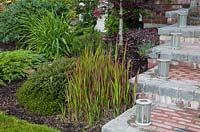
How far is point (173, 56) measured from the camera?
4293mm

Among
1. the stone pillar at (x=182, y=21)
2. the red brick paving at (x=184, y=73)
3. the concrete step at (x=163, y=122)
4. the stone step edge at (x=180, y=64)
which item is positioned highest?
the stone pillar at (x=182, y=21)

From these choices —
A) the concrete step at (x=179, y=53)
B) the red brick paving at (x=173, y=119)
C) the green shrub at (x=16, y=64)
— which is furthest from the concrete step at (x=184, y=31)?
the green shrub at (x=16, y=64)

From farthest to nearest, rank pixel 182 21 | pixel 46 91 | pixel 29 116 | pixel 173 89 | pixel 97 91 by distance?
pixel 182 21
pixel 46 91
pixel 29 116
pixel 97 91
pixel 173 89

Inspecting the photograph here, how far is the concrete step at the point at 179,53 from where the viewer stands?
13.7 ft

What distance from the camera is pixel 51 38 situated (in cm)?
567

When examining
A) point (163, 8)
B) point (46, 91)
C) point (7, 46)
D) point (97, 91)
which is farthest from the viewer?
point (7, 46)

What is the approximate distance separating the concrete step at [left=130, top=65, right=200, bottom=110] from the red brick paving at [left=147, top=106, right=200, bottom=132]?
108 millimetres

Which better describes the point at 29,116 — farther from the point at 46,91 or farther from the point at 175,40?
the point at 175,40

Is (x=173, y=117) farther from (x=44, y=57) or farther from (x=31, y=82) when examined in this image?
(x=44, y=57)

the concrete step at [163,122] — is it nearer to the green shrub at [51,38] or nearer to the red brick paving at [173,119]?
the red brick paving at [173,119]

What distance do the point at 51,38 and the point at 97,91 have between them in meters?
2.37

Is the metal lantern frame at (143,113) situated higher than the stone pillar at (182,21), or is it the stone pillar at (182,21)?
the stone pillar at (182,21)

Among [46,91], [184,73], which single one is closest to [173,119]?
[184,73]

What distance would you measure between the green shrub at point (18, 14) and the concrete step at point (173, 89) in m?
3.46
